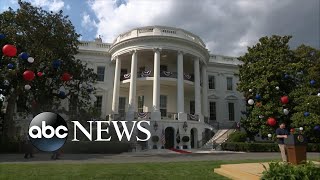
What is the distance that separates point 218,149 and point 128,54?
1273 centimetres

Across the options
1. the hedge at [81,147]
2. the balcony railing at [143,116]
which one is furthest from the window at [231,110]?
the hedge at [81,147]

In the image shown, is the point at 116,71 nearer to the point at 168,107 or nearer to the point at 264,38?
the point at 168,107

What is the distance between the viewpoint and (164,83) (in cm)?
3095

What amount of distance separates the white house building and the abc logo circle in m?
13.2

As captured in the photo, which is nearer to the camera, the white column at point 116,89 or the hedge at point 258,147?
the hedge at point 258,147

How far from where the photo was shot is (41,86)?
76.2ft

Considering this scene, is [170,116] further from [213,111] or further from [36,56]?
[36,56]

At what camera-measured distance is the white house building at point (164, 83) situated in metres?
28.3

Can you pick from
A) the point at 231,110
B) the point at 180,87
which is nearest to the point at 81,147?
the point at 180,87

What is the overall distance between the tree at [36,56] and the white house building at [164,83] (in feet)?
14.0

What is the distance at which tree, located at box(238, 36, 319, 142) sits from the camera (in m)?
26.1

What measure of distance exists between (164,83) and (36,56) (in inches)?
518

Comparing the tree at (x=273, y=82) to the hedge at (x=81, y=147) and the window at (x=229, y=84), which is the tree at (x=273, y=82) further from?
the hedge at (x=81, y=147)

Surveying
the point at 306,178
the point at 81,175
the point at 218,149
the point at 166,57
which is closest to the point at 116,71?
the point at 166,57
